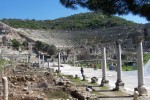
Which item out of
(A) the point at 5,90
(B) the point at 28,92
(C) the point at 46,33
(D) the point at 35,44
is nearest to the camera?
(A) the point at 5,90

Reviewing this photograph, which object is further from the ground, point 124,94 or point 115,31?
point 115,31

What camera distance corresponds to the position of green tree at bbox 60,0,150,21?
36.6 feet

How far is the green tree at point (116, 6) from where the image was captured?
11.1 metres

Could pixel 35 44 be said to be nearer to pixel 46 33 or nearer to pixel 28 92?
pixel 46 33

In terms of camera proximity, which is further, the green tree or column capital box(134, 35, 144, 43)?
column capital box(134, 35, 144, 43)

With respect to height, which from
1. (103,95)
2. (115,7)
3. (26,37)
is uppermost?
(26,37)

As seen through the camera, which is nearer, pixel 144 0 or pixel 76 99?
pixel 144 0

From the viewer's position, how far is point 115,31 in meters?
177

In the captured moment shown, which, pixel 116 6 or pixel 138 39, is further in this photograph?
pixel 138 39

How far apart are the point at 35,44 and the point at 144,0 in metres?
143

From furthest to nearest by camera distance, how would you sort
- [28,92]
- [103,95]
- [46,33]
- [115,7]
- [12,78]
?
[46,33] → [12,78] → [103,95] → [28,92] → [115,7]

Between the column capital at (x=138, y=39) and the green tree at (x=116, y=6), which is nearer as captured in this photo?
the green tree at (x=116, y=6)

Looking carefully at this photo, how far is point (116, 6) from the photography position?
38.0 ft

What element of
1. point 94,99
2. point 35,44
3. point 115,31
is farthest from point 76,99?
point 115,31
